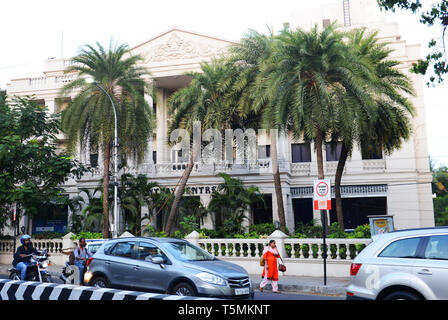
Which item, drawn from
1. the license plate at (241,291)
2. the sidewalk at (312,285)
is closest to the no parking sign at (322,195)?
the sidewalk at (312,285)

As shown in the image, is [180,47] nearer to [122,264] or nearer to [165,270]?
[122,264]

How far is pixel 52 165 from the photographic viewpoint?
23.5 meters

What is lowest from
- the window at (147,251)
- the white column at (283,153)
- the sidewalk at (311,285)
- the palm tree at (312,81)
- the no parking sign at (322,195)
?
the sidewalk at (311,285)

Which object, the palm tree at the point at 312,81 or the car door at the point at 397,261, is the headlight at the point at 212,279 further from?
the palm tree at the point at 312,81

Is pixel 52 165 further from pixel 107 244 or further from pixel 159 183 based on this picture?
pixel 107 244

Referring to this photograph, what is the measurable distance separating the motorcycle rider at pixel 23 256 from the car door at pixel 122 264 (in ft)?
8.11

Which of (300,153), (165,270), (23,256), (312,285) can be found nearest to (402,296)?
(165,270)

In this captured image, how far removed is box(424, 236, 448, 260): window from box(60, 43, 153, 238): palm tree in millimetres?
18844

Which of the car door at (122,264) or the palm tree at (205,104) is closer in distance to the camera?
the car door at (122,264)

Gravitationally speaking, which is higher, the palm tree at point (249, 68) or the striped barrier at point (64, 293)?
the palm tree at point (249, 68)

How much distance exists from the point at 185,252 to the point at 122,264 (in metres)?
1.47

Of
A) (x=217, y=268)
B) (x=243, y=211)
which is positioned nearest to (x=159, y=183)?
(x=243, y=211)

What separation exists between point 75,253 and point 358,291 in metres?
8.95

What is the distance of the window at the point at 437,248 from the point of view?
6.90 metres
